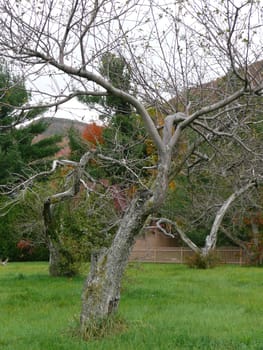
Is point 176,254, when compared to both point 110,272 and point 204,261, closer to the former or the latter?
point 204,261

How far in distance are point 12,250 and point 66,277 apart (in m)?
17.1

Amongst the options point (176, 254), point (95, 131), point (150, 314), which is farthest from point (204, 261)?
point (150, 314)

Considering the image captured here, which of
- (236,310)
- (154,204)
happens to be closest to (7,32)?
(154,204)

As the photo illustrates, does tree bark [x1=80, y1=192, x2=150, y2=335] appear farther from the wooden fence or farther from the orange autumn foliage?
the wooden fence

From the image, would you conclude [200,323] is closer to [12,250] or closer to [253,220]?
[253,220]

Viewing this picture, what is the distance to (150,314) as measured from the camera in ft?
32.8

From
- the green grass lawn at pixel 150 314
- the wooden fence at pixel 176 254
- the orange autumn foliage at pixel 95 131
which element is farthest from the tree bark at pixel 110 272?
the wooden fence at pixel 176 254

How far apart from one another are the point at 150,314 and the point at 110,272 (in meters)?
2.49

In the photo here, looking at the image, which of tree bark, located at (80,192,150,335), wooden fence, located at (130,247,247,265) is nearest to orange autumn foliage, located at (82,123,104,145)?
tree bark, located at (80,192,150,335)

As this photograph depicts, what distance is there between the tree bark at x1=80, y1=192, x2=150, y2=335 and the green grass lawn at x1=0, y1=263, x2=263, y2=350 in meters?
0.37

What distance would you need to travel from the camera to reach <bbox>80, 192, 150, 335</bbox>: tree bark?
7.70 m

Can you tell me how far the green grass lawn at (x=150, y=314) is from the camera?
743 cm

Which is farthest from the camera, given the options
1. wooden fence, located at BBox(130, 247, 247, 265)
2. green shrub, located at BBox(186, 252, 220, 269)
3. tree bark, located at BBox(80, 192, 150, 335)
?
wooden fence, located at BBox(130, 247, 247, 265)

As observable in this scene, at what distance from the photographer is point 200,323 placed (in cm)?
894
